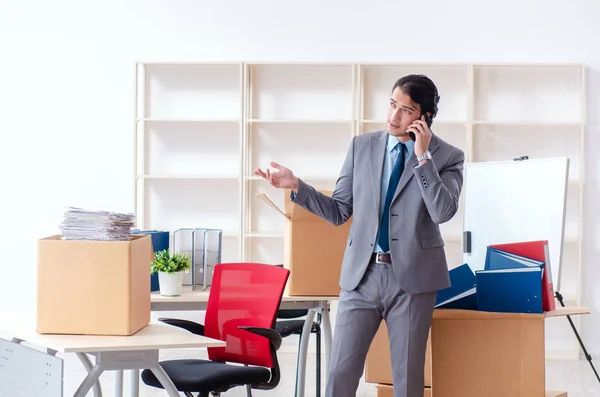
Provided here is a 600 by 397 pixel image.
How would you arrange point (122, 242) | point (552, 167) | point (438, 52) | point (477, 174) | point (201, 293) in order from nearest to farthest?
point (122, 242) → point (201, 293) → point (552, 167) → point (477, 174) → point (438, 52)

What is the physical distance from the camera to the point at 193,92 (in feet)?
19.1

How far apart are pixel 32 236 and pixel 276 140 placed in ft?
→ 6.22

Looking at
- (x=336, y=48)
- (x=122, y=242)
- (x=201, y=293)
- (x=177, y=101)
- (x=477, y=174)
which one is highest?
(x=336, y=48)

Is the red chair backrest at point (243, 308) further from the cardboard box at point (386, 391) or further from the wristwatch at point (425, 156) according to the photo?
the wristwatch at point (425, 156)

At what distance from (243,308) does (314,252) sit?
43cm

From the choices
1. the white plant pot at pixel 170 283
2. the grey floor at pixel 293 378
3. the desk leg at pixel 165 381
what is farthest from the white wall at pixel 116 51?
the desk leg at pixel 165 381

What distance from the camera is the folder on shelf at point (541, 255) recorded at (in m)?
2.98

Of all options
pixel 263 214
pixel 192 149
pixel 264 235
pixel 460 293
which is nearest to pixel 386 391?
pixel 460 293

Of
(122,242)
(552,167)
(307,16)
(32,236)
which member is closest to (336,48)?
(307,16)

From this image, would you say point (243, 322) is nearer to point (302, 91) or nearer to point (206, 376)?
point (206, 376)

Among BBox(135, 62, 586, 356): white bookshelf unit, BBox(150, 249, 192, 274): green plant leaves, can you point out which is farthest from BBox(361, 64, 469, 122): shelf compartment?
BBox(150, 249, 192, 274): green plant leaves

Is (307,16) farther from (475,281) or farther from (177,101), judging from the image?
(475,281)

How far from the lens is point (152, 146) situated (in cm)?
586

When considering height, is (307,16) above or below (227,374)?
above
